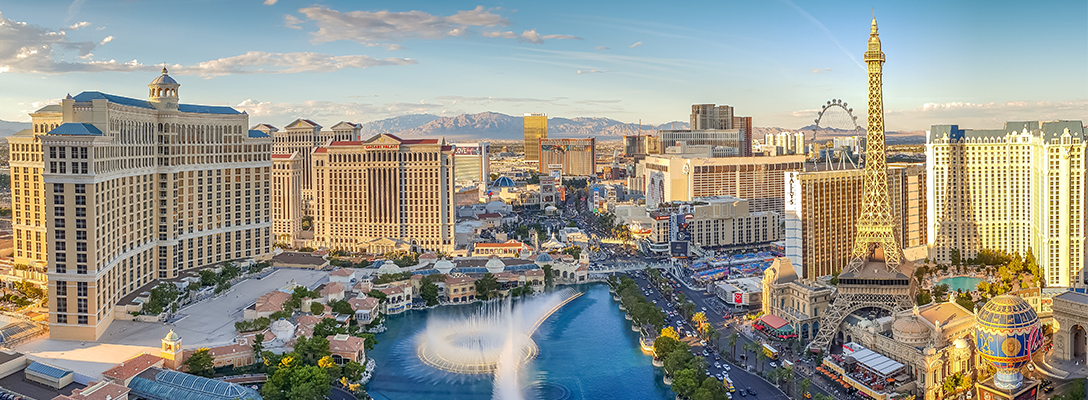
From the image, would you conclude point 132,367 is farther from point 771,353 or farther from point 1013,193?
point 1013,193

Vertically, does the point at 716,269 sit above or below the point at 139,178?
below

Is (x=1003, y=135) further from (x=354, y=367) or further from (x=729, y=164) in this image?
(x=354, y=367)

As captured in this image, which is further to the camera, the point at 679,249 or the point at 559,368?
the point at 679,249

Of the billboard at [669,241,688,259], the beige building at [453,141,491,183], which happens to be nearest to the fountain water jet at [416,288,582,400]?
the billboard at [669,241,688,259]

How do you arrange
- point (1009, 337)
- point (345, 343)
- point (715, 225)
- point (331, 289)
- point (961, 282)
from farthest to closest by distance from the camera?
point (715, 225) < point (961, 282) < point (331, 289) < point (345, 343) < point (1009, 337)

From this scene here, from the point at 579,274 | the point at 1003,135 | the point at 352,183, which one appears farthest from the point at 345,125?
the point at 1003,135

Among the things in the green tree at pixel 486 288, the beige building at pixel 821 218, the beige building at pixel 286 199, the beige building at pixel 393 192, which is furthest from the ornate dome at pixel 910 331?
the beige building at pixel 286 199

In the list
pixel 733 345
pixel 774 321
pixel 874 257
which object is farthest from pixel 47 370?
pixel 874 257
